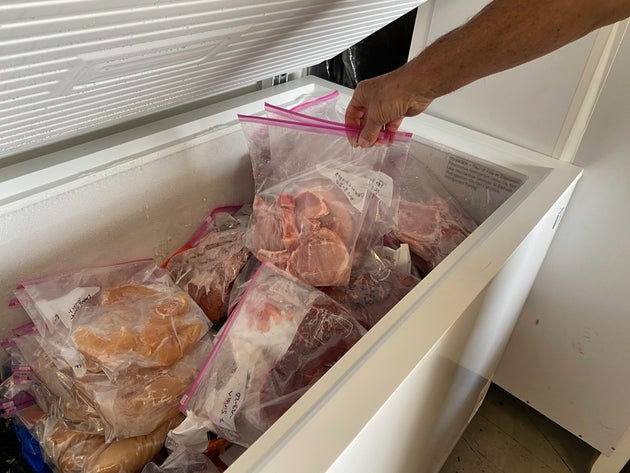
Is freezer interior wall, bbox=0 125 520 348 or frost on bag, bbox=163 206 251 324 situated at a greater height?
freezer interior wall, bbox=0 125 520 348

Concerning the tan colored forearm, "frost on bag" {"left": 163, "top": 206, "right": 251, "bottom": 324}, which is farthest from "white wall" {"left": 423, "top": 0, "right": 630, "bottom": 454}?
"frost on bag" {"left": 163, "top": 206, "right": 251, "bottom": 324}

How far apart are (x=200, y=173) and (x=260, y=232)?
0.82ft

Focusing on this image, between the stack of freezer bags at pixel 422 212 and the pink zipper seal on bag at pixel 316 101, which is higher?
the pink zipper seal on bag at pixel 316 101

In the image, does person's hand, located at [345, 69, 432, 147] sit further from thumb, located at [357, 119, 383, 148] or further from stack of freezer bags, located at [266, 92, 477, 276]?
stack of freezer bags, located at [266, 92, 477, 276]

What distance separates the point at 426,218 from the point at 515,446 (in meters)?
0.93

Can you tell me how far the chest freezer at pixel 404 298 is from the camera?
0.57m

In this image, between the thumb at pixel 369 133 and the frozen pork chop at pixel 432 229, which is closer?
the thumb at pixel 369 133

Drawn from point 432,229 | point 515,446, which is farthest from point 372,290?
point 515,446

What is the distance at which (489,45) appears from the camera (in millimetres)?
653

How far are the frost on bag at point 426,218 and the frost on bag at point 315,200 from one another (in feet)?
0.43

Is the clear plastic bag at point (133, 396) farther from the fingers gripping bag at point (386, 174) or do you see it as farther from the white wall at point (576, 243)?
the white wall at point (576, 243)

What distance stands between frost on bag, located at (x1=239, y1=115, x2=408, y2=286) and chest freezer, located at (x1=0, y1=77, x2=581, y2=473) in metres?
0.20

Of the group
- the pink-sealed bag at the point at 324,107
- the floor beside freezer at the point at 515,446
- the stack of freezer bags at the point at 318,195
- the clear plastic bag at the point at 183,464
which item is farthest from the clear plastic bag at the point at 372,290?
the floor beside freezer at the point at 515,446

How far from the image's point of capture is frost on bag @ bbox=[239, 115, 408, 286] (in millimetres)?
992
